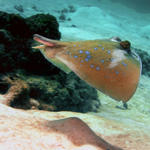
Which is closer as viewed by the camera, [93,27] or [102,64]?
[102,64]

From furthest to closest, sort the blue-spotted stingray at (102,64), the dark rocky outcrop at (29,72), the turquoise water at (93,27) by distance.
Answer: the turquoise water at (93,27) < the dark rocky outcrop at (29,72) < the blue-spotted stingray at (102,64)

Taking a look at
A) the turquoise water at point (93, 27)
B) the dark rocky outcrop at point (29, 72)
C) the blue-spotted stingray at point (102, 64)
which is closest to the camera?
the blue-spotted stingray at point (102, 64)

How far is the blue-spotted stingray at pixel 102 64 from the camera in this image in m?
2.10

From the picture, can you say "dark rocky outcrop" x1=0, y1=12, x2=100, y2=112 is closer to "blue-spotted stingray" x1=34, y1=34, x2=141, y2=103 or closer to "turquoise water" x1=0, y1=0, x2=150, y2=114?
"blue-spotted stingray" x1=34, y1=34, x2=141, y2=103

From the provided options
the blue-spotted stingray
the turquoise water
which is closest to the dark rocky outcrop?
the blue-spotted stingray

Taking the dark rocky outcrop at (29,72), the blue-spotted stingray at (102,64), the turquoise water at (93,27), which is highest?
the blue-spotted stingray at (102,64)

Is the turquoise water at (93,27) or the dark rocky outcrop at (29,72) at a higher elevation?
the dark rocky outcrop at (29,72)

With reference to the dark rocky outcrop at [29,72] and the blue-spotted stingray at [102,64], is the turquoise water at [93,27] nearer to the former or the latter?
the dark rocky outcrop at [29,72]

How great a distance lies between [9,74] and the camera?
3.81 m

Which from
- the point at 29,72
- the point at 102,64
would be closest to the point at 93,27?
the point at 29,72

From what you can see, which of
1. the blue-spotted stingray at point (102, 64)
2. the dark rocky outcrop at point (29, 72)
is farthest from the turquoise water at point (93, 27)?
the blue-spotted stingray at point (102, 64)

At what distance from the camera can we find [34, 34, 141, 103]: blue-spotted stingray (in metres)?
2.10

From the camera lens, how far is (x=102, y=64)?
7.10 feet

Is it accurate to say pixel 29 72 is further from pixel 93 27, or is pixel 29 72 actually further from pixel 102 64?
pixel 93 27
